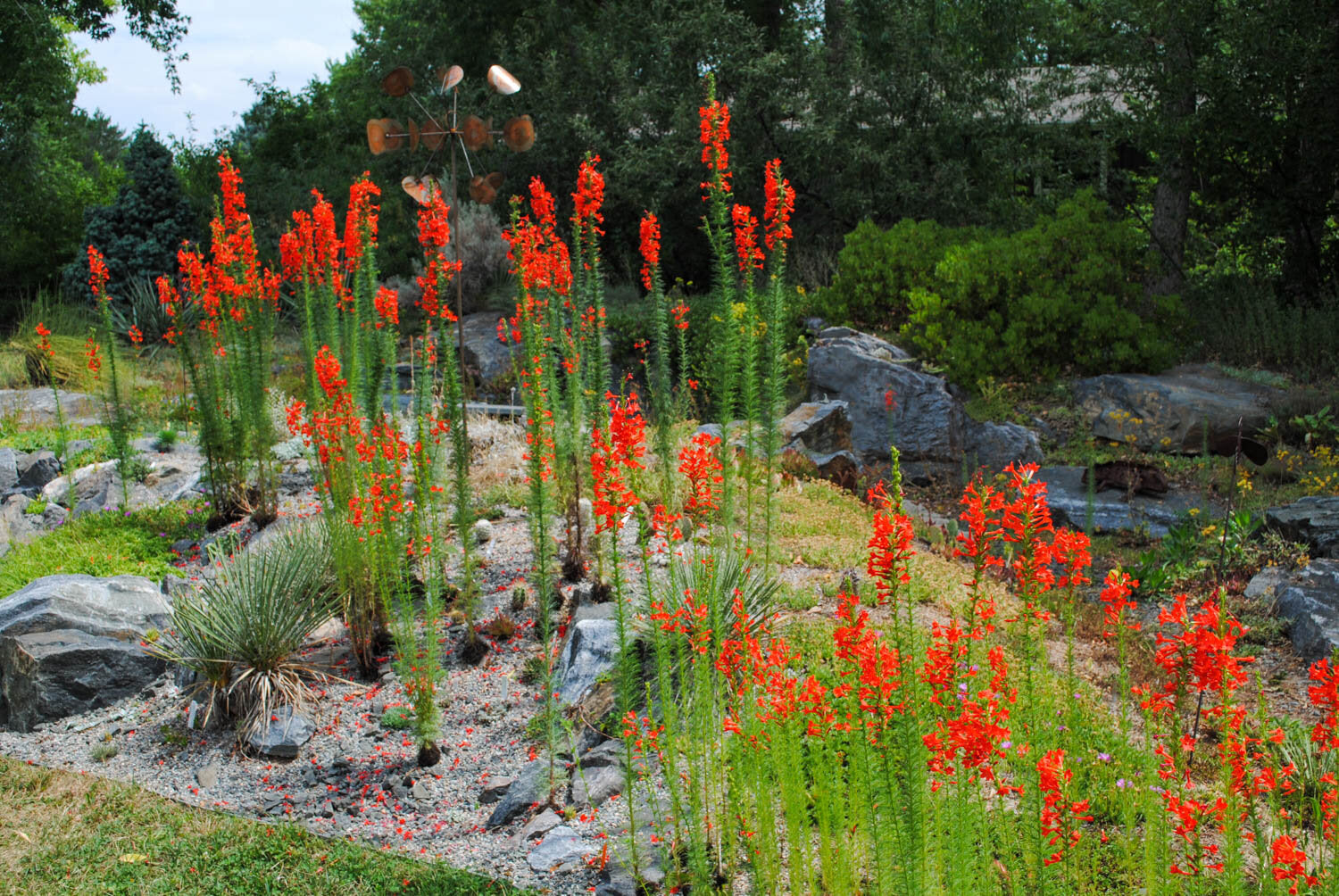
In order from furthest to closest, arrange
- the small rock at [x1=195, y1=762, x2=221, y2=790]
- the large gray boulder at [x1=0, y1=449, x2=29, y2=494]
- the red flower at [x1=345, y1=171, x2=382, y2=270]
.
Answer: the large gray boulder at [x1=0, y1=449, x2=29, y2=494]
the red flower at [x1=345, y1=171, x2=382, y2=270]
the small rock at [x1=195, y1=762, x2=221, y2=790]

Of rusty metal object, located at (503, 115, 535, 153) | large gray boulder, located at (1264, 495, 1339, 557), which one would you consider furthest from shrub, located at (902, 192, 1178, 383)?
rusty metal object, located at (503, 115, 535, 153)

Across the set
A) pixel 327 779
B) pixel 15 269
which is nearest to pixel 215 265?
pixel 327 779

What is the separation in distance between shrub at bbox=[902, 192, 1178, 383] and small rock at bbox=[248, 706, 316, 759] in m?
7.24

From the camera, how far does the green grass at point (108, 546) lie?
5.89 meters

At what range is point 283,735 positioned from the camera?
4168 millimetres

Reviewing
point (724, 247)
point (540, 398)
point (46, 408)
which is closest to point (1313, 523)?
point (724, 247)

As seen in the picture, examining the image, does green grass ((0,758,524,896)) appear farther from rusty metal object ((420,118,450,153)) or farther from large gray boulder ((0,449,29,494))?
large gray boulder ((0,449,29,494))

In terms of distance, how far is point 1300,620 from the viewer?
16.9 ft

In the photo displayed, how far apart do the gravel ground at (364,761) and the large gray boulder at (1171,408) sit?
6.54 metres

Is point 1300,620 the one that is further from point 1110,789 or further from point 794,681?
point 794,681

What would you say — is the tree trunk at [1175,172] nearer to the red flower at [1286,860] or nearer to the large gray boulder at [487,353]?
the large gray boulder at [487,353]

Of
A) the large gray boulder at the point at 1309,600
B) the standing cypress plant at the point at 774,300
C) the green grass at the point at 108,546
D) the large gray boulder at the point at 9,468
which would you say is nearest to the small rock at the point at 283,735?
the green grass at the point at 108,546

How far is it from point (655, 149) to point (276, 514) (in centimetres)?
872

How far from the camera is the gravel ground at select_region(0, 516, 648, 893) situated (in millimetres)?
3523
